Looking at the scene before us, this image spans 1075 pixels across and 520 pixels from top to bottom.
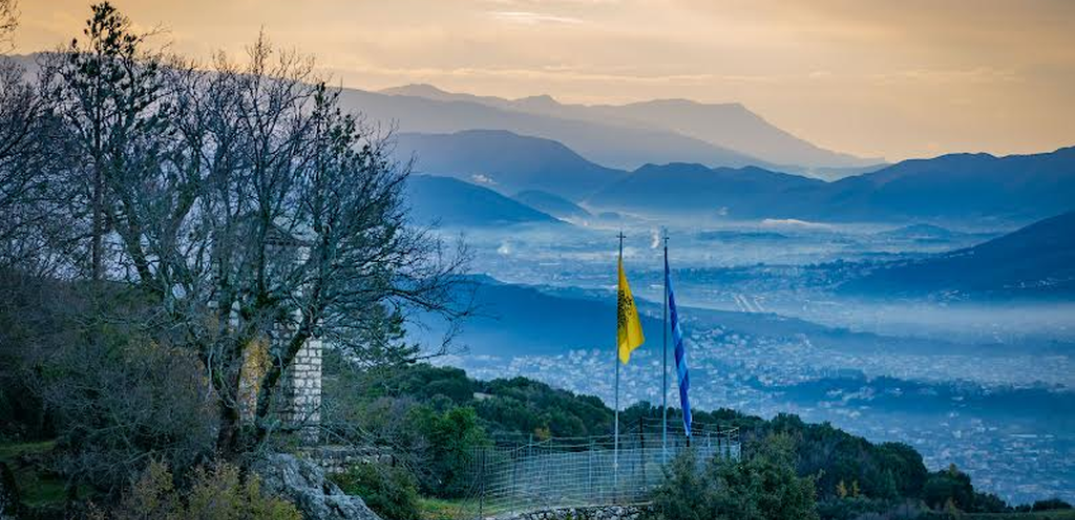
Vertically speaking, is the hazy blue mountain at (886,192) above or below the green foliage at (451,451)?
above

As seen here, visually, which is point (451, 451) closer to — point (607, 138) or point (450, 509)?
point (450, 509)

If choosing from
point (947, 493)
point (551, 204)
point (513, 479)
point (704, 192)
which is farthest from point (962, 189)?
point (513, 479)

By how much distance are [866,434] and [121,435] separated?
6260 cm

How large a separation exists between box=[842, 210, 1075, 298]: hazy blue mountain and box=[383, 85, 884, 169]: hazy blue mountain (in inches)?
1591

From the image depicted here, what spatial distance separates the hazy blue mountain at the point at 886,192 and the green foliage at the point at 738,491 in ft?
284

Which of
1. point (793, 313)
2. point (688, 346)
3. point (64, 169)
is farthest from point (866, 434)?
point (64, 169)

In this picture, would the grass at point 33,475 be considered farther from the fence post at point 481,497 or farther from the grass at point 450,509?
the fence post at point 481,497

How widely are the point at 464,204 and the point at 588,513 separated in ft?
238

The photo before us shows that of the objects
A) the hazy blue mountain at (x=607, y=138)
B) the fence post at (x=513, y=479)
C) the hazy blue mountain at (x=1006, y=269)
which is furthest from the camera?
the hazy blue mountain at (x=607, y=138)

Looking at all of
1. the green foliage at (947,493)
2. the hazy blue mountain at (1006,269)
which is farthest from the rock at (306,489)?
the hazy blue mountain at (1006,269)

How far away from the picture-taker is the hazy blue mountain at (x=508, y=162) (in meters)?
122

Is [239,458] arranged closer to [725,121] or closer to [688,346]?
[688,346]

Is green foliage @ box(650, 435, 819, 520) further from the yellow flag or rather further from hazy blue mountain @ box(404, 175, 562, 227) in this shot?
hazy blue mountain @ box(404, 175, 562, 227)

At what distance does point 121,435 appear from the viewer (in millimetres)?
28219
